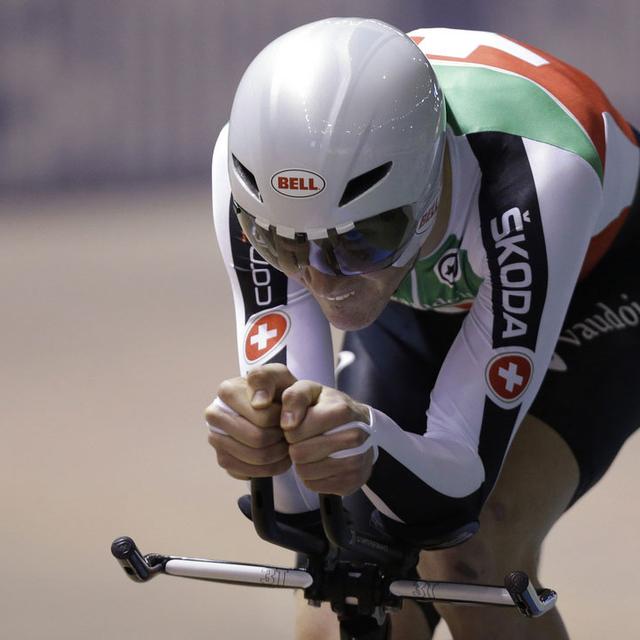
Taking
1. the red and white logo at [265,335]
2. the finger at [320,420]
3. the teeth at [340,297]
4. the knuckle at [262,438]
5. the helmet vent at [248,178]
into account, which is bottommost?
the red and white logo at [265,335]

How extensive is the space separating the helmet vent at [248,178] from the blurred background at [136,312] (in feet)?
→ 5.96

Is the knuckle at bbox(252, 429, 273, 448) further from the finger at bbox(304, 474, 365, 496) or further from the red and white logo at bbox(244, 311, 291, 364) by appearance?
the red and white logo at bbox(244, 311, 291, 364)

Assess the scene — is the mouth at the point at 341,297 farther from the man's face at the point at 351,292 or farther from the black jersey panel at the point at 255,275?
the black jersey panel at the point at 255,275

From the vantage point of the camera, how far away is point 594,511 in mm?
4434

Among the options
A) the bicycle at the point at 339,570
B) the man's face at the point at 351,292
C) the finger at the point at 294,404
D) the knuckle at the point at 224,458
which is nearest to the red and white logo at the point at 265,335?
the man's face at the point at 351,292

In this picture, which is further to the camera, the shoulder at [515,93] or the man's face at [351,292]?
the shoulder at [515,93]

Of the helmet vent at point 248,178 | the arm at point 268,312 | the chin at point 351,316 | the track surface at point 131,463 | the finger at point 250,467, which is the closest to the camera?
the finger at point 250,467

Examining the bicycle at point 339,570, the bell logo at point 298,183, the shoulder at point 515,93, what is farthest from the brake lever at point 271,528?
the shoulder at point 515,93

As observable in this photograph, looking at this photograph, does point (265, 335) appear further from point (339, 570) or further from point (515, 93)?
point (515, 93)

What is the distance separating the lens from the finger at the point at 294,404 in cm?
187

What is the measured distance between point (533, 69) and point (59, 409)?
10.2 feet

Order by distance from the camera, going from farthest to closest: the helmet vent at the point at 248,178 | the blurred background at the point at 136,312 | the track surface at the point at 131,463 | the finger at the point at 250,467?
the blurred background at the point at 136,312, the track surface at the point at 131,463, the helmet vent at the point at 248,178, the finger at the point at 250,467

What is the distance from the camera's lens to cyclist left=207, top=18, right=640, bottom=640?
2.04m

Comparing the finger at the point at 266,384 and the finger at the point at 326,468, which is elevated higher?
the finger at the point at 266,384
